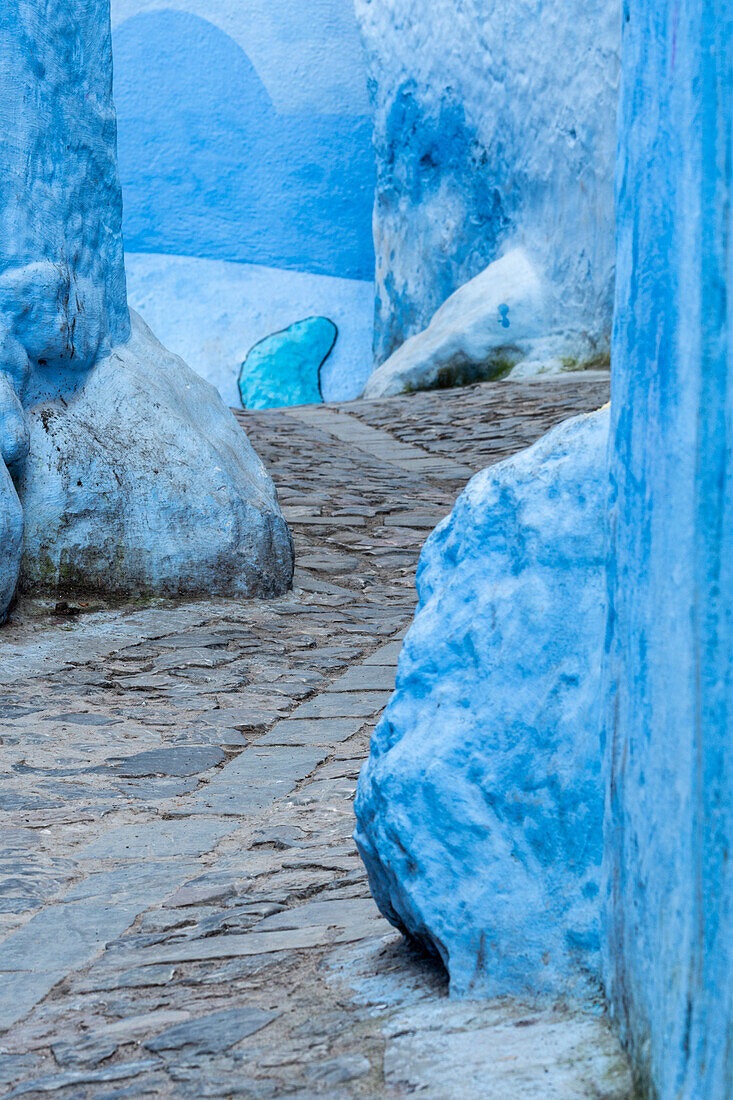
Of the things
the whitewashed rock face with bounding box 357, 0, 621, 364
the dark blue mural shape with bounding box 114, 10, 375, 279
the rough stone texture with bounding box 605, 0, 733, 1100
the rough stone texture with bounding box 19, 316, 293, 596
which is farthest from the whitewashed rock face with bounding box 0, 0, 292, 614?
the dark blue mural shape with bounding box 114, 10, 375, 279

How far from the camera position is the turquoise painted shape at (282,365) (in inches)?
569

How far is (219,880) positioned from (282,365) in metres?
12.7

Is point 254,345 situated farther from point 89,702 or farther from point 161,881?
point 161,881

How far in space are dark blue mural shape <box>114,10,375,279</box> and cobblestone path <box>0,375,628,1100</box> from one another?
9.92 metres

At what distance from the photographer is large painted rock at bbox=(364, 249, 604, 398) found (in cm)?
1038

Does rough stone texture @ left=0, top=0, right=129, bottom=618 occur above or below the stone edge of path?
above

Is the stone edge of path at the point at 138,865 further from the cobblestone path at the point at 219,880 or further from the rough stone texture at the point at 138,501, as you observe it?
the rough stone texture at the point at 138,501

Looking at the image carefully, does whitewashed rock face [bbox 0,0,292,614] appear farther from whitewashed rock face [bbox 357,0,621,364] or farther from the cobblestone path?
whitewashed rock face [bbox 357,0,621,364]

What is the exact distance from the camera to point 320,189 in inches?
568

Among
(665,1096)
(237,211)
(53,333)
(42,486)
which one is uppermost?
(237,211)

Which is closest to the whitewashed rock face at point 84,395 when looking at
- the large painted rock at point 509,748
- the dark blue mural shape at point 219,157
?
the large painted rock at point 509,748

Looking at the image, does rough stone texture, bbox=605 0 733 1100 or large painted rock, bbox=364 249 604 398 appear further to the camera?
large painted rock, bbox=364 249 604 398

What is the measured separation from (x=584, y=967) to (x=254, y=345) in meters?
13.6

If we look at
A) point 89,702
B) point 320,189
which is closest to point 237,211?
point 320,189
